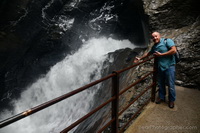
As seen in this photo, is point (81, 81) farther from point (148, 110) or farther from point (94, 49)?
point (148, 110)

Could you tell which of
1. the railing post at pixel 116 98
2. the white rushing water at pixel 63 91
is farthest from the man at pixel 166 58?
the white rushing water at pixel 63 91

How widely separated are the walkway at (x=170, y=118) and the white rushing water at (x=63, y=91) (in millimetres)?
4033

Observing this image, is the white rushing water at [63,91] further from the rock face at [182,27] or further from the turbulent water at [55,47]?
the rock face at [182,27]

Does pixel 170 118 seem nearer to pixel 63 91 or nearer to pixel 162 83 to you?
pixel 162 83

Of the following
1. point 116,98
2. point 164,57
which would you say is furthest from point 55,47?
point 116,98

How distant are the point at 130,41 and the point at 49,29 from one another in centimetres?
760

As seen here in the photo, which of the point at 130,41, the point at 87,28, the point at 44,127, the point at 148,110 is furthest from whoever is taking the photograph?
the point at 130,41

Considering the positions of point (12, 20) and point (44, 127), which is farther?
point (12, 20)

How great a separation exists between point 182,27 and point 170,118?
4613mm

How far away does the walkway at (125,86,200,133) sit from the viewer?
2.38m

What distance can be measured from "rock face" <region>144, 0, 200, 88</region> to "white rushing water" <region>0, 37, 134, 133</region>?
11.8ft

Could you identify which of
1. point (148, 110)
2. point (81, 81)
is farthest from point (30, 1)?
point (148, 110)

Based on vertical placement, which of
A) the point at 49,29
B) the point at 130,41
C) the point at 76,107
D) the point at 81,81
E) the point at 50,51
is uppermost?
the point at 49,29

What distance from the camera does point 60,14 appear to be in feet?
38.0
